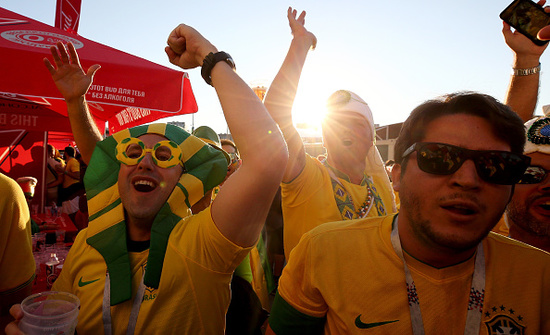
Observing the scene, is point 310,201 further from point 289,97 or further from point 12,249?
point 12,249

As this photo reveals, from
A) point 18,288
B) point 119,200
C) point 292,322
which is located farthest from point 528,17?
point 18,288

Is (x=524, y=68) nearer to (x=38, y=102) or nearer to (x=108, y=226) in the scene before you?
(x=108, y=226)

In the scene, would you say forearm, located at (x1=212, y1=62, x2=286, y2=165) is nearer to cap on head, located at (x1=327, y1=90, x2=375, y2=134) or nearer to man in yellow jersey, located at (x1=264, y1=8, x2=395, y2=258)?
man in yellow jersey, located at (x1=264, y1=8, x2=395, y2=258)

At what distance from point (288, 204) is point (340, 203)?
0.40m

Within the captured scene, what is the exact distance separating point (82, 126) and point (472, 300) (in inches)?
107

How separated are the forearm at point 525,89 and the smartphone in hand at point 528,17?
1.78ft

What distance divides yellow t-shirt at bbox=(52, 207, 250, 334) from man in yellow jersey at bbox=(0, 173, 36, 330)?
0.62m

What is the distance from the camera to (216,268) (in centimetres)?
152

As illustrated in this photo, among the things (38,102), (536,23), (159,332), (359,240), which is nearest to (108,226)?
(159,332)

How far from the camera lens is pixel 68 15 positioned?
188 inches

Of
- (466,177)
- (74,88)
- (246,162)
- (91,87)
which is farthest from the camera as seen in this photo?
(91,87)

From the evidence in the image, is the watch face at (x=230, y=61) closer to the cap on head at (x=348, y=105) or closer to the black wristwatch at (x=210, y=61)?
the black wristwatch at (x=210, y=61)

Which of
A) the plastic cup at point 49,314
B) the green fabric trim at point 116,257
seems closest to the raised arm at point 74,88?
the green fabric trim at point 116,257

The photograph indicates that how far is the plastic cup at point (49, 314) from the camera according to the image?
44.6 inches
